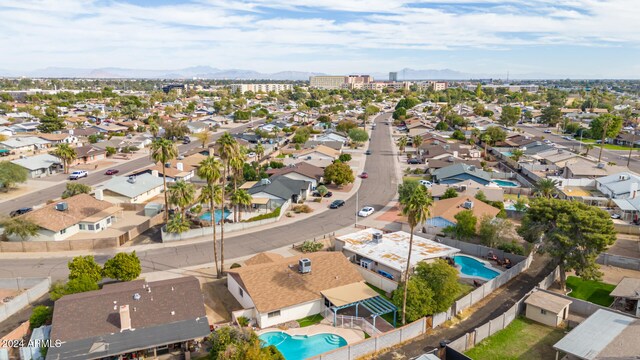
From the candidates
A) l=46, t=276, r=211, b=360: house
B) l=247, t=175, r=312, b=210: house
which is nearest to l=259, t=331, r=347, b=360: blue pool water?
l=46, t=276, r=211, b=360: house

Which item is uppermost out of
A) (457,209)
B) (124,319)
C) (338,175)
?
(338,175)

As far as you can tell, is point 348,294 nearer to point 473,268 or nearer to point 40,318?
point 473,268

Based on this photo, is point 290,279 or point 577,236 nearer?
point 290,279

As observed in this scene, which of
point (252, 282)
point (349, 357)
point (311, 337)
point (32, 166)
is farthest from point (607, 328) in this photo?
point (32, 166)

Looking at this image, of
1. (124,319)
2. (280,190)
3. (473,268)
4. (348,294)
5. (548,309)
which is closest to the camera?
(124,319)

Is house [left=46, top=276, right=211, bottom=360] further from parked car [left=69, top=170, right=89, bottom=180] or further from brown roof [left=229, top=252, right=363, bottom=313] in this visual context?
parked car [left=69, top=170, right=89, bottom=180]

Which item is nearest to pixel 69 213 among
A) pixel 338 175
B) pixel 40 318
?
pixel 40 318

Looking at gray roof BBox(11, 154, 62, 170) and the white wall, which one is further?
gray roof BBox(11, 154, 62, 170)

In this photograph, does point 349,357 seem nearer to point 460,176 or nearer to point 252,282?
point 252,282
